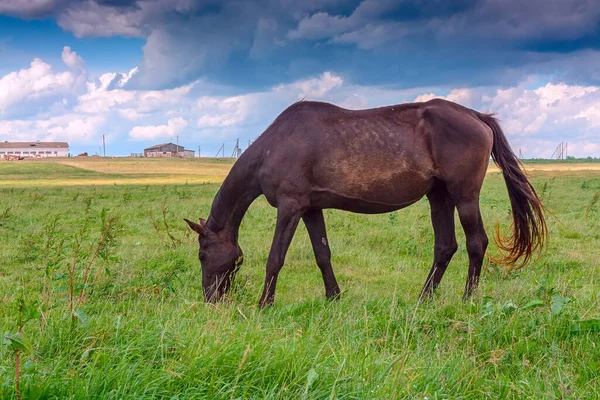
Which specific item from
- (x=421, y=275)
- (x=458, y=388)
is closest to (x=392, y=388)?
(x=458, y=388)

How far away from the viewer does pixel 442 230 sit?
700 centimetres

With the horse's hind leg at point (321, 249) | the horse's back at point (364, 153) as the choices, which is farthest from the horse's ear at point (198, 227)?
the horse's hind leg at point (321, 249)

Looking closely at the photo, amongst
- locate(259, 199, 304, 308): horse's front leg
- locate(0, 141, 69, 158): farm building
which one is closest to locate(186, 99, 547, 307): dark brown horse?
locate(259, 199, 304, 308): horse's front leg

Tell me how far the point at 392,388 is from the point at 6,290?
227 inches

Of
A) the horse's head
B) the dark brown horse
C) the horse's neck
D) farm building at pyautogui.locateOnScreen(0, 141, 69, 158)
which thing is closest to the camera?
the dark brown horse

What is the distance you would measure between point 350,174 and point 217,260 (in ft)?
6.62

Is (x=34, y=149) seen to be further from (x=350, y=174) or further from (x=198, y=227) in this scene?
(x=350, y=174)

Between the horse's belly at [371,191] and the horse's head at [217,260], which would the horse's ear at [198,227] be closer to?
the horse's head at [217,260]

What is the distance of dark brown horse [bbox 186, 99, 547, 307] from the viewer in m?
6.23

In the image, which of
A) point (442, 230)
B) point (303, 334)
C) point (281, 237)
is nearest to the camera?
point (303, 334)

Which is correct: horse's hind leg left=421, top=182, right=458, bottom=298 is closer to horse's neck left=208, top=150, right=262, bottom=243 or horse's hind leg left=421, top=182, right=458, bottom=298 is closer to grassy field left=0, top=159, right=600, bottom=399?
grassy field left=0, top=159, right=600, bottom=399

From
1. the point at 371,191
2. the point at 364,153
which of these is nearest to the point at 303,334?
the point at 371,191

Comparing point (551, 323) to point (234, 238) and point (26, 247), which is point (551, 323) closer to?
point (234, 238)

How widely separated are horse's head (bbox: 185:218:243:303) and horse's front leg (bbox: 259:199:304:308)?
60 cm
